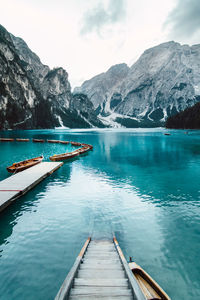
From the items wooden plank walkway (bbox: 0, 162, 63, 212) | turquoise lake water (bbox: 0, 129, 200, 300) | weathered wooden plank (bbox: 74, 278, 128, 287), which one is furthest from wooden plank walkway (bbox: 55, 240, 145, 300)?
wooden plank walkway (bbox: 0, 162, 63, 212)

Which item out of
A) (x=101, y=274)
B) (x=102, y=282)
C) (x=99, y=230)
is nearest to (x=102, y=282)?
(x=102, y=282)

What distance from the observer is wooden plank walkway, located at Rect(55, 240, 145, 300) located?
6.65 m

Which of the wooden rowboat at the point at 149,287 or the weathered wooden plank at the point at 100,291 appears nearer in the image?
the weathered wooden plank at the point at 100,291

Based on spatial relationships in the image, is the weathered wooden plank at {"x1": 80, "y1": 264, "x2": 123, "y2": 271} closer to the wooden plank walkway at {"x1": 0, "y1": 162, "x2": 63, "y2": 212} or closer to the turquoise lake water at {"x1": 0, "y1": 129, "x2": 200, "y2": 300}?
the turquoise lake water at {"x1": 0, "y1": 129, "x2": 200, "y2": 300}

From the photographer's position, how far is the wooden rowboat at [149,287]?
745 centimetres

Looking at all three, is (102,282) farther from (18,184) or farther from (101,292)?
(18,184)

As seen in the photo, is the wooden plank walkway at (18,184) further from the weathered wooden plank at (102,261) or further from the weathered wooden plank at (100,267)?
the weathered wooden plank at (100,267)

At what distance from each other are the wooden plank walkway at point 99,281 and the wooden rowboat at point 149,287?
0.87 metres

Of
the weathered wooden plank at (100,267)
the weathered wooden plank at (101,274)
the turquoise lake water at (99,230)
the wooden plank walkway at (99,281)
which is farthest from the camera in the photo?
the turquoise lake water at (99,230)

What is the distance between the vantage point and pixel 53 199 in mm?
22125

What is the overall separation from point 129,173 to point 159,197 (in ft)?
39.6

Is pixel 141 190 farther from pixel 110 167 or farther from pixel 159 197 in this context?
pixel 110 167

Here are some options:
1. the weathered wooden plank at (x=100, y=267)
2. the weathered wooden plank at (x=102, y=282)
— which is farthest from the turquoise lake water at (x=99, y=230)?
the weathered wooden plank at (x=102, y=282)

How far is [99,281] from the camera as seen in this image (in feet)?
25.2
